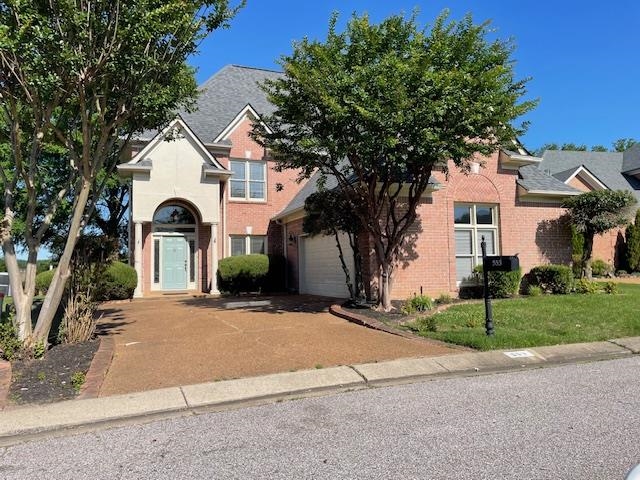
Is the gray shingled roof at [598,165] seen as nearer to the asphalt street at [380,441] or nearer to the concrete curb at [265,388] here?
the concrete curb at [265,388]

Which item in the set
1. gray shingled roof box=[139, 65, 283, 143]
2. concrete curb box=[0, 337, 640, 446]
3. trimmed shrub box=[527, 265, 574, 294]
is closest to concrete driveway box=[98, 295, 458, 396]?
concrete curb box=[0, 337, 640, 446]

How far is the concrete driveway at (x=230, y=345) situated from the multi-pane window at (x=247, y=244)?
8.01 m

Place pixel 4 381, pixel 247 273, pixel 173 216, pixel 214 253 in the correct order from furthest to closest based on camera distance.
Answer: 1. pixel 173 216
2. pixel 214 253
3. pixel 247 273
4. pixel 4 381

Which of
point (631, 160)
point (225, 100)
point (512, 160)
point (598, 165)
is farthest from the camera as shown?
point (598, 165)

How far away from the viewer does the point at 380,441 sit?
4.36 m

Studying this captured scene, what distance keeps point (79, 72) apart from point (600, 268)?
1900cm

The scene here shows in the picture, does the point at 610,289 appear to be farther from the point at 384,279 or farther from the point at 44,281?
the point at 44,281

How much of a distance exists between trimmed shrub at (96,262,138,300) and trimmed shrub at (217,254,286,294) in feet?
10.4

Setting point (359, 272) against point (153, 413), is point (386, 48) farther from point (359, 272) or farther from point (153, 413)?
point (153, 413)

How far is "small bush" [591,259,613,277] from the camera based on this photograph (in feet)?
62.3

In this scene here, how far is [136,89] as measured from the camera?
808 centimetres

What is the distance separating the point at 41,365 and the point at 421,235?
10.7 metres

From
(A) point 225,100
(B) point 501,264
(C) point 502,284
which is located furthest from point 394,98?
(A) point 225,100

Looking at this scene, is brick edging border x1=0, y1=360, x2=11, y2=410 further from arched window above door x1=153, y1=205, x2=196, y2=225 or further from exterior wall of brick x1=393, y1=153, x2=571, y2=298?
arched window above door x1=153, y1=205, x2=196, y2=225
